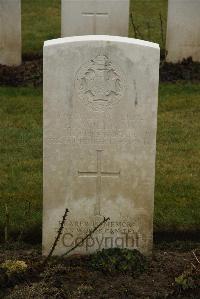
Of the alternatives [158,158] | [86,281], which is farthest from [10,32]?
[86,281]

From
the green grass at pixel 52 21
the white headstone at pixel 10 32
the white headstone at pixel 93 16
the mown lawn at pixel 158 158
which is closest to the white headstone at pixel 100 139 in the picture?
the mown lawn at pixel 158 158

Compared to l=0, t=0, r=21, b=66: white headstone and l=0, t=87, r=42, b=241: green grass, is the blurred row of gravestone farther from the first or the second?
l=0, t=87, r=42, b=241: green grass

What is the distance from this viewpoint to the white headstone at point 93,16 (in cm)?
1071

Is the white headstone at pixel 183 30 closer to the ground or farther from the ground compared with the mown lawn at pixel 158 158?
farther from the ground

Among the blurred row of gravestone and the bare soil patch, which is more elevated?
the blurred row of gravestone

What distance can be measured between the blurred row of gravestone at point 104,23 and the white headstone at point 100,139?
5.66 metres

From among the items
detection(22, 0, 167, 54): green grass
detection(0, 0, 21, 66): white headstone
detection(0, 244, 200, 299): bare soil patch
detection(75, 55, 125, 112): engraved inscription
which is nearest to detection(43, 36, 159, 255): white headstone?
detection(75, 55, 125, 112): engraved inscription

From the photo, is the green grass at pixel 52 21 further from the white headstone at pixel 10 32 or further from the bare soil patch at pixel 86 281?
the bare soil patch at pixel 86 281

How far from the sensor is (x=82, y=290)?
16.5 ft

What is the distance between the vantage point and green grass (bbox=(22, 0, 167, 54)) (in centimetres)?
1287

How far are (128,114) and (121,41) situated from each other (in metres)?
0.50

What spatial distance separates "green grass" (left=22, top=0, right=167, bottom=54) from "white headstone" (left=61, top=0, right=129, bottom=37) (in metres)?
1.41

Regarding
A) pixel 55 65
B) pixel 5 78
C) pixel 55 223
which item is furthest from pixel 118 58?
pixel 5 78

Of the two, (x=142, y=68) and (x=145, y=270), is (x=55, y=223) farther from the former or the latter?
(x=142, y=68)
